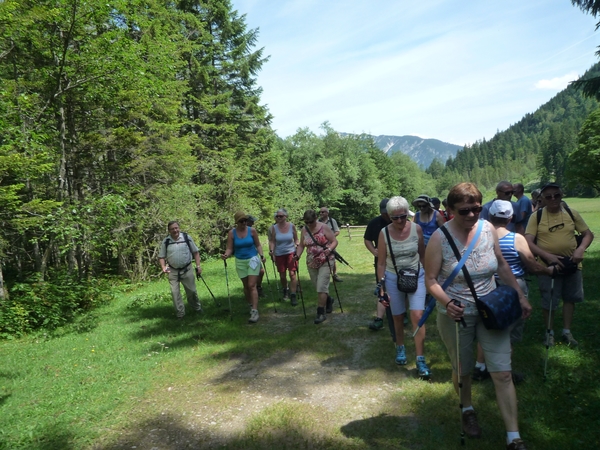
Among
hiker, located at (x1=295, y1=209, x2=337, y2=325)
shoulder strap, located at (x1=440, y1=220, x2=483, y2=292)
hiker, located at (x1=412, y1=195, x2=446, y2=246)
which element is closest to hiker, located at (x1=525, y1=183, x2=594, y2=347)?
hiker, located at (x1=412, y1=195, x2=446, y2=246)

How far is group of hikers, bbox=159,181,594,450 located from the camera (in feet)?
9.99

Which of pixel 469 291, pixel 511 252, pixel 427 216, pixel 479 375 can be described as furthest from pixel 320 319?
pixel 469 291

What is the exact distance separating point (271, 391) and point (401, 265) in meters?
2.19

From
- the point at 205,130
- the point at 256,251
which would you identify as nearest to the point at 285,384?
the point at 256,251

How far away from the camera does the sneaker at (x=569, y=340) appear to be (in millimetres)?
4855

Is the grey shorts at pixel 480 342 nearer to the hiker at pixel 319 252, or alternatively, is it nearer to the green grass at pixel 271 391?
the green grass at pixel 271 391

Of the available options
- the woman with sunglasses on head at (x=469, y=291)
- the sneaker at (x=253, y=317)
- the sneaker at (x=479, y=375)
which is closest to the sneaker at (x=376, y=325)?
the sneaker at (x=479, y=375)

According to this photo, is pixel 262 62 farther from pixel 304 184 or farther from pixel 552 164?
pixel 552 164

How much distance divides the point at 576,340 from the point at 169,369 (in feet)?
18.3

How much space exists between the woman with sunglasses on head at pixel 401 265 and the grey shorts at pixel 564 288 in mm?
1664

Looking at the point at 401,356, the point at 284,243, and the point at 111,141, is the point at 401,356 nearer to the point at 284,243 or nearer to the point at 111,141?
the point at 284,243

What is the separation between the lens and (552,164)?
320 feet

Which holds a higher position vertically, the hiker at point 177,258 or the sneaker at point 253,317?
the hiker at point 177,258

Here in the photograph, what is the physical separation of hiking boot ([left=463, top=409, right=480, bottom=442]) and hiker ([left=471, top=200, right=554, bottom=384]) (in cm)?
96
